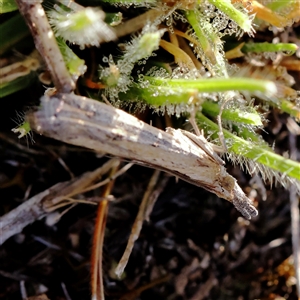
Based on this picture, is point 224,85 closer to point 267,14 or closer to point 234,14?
point 234,14

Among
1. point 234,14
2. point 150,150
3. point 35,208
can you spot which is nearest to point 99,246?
point 35,208

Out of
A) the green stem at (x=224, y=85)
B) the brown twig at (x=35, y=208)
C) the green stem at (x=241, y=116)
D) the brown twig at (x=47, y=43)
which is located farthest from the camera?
the brown twig at (x=35, y=208)

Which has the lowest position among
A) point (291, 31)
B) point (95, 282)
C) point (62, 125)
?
point (95, 282)

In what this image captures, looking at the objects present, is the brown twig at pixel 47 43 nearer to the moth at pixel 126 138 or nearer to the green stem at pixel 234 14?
the moth at pixel 126 138

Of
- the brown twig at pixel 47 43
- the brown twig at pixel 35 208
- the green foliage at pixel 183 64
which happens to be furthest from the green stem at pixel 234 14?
the brown twig at pixel 35 208

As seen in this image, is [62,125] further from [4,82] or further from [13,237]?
[13,237]

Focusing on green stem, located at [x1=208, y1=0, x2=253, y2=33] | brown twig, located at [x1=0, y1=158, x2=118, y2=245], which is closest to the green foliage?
green stem, located at [x1=208, y1=0, x2=253, y2=33]

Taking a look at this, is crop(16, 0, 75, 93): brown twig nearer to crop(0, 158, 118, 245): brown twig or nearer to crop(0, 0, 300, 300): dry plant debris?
crop(0, 0, 300, 300): dry plant debris

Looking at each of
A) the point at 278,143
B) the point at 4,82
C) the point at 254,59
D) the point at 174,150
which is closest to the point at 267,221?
the point at 278,143

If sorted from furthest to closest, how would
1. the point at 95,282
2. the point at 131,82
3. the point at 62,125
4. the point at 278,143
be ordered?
1. the point at 278,143
2. the point at 95,282
3. the point at 131,82
4. the point at 62,125
